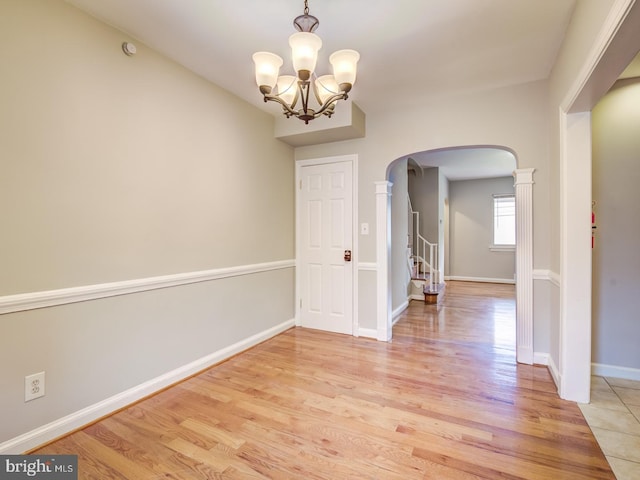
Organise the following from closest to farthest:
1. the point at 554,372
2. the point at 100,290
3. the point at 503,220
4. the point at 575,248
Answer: the point at 100,290, the point at 575,248, the point at 554,372, the point at 503,220

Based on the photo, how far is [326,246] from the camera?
385 centimetres

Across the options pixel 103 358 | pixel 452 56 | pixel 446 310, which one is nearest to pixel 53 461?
pixel 103 358

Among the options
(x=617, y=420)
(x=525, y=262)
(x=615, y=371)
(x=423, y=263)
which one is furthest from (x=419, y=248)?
(x=617, y=420)

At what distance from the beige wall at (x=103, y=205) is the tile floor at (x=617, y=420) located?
282 centimetres

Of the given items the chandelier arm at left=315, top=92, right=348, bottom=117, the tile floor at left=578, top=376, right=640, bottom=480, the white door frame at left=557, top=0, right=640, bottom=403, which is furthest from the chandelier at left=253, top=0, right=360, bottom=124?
the tile floor at left=578, top=376, right=640, bottom=480

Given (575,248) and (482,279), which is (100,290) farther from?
(482,279)

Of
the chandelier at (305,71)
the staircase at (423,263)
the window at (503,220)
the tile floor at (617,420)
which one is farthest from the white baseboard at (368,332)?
the window at (503,220)

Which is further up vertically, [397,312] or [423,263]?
[423,263]

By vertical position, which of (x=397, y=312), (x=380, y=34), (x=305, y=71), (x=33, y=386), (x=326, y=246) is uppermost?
(x=380, y=34)

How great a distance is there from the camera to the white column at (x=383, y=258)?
347 centimetres

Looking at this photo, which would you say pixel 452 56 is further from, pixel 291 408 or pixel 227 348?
pixel 227 348

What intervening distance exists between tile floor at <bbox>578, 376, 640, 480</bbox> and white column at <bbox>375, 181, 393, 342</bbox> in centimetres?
176

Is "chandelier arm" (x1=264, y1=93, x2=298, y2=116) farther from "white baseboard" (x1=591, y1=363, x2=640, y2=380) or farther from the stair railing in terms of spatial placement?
the stair railing

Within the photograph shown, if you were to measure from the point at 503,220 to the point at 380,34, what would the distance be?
6935mm
